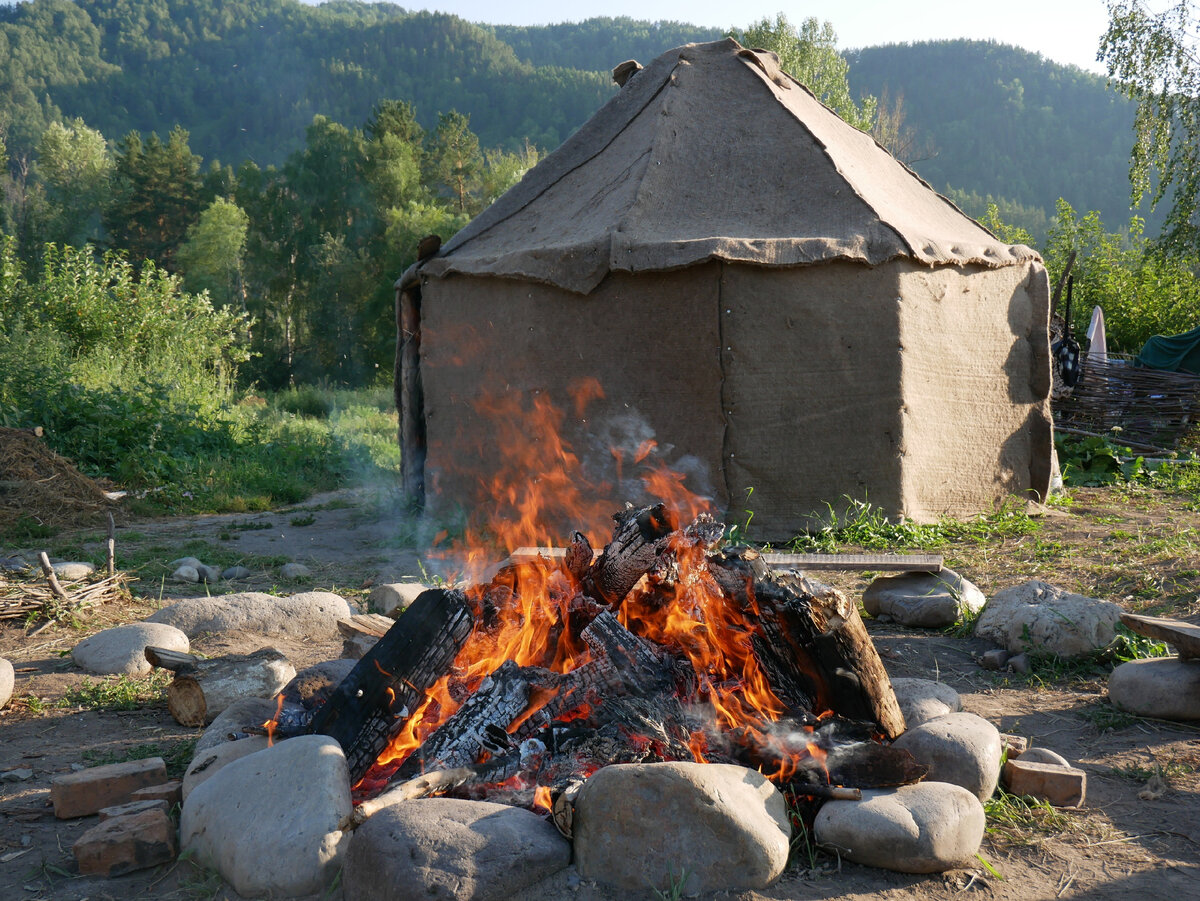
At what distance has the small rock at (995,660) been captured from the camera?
4234mm

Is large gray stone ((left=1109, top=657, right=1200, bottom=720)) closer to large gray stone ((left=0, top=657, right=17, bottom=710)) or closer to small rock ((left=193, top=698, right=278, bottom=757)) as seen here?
small rock ((left=193, top=698, right=278, bottom=757))

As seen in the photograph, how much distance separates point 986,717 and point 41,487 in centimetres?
841

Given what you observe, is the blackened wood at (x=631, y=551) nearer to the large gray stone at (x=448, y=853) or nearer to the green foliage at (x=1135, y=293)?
the large gray stone at (x=448, y=853)

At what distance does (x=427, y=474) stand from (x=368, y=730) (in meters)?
4.95

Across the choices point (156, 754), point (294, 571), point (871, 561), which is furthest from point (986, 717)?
point (294, 571)

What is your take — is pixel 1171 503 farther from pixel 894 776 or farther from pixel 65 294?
pixel 65 294

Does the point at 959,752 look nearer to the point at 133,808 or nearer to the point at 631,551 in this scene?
the point at 631,551

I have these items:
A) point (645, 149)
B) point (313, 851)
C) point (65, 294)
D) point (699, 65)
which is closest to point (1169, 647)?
point (313, 851)

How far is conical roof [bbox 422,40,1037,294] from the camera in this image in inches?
258

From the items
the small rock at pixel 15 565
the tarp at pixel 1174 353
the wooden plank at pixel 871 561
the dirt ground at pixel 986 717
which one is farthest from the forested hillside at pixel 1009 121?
the small rock at pixel 15 565

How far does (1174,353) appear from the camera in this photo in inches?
581

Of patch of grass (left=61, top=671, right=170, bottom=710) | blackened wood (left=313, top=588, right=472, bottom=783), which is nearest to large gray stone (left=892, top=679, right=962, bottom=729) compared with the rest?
blackened wood (left=313, top=588, right=472, bottom=783)

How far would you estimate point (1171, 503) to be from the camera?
325 inches

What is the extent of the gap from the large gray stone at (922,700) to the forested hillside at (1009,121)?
70061 mm
